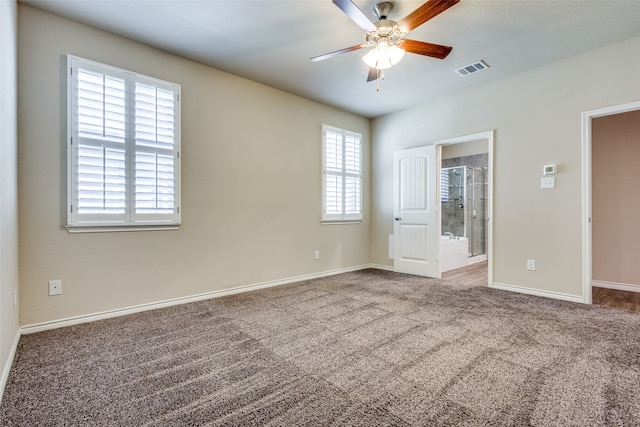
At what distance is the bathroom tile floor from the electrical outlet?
4.59 m

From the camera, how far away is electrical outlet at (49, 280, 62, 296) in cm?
264

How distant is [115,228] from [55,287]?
66 centimetres

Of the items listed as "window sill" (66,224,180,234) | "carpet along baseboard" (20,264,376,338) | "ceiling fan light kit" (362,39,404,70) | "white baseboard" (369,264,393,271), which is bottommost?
"carpet along baseboard" (20,264,376,338)

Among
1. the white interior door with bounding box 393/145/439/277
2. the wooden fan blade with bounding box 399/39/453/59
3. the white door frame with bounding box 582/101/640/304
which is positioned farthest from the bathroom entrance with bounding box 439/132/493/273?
the wooden fan blade with bounding box 399/39/453/59

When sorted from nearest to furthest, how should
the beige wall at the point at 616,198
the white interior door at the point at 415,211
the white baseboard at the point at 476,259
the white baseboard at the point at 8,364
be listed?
the white baseboard at the point at 8,364, the beige wall at the point at 616,198, the white interior door at the point at 415,211, the white baseboard at the point at 476,259

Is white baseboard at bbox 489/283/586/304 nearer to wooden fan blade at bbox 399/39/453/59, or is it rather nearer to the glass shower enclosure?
the glass shower enclosure

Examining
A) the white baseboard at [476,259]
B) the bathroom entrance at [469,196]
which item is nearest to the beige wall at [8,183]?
the bathroom entrance at [469,196]

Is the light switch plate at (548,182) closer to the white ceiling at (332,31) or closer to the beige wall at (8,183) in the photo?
the white ceiling at (332,31)

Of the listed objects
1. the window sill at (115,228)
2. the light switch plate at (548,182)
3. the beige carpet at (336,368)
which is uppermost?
the light switch plate at (548,182)

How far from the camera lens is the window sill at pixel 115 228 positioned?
2.74 metres

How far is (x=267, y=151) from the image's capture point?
414 centimetres

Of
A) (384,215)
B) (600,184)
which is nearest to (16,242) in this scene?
(384,215)

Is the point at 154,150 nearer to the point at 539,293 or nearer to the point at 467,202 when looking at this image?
the point at 539,293

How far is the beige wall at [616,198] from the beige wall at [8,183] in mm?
6053
